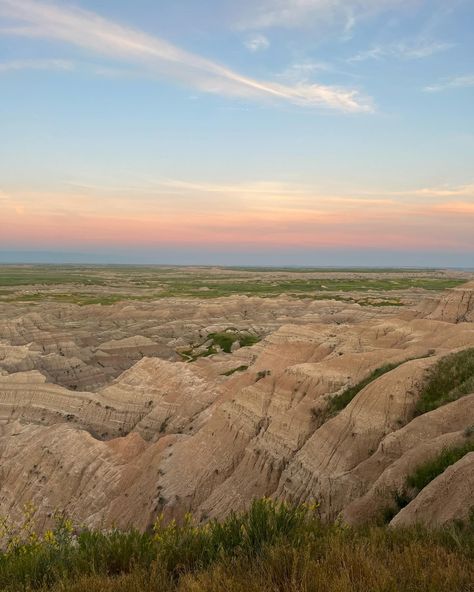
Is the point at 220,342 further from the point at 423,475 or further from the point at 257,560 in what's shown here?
the point at 257,560

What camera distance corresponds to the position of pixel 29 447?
27312 millimetres

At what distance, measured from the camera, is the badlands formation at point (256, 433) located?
13.9 metres

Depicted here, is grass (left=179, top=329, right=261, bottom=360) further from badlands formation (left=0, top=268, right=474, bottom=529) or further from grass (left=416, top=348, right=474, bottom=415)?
grass (left=416, top=348, right=474, bottom=415)

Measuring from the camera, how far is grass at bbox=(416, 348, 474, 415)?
632 inches

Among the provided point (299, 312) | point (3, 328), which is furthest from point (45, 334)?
point (299, 312)

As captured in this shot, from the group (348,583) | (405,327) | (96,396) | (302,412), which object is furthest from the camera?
(96,396)

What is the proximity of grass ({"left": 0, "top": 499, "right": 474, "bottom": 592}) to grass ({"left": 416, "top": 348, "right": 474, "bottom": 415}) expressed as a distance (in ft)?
30.3

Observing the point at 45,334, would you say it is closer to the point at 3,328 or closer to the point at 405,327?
the point at 3,328

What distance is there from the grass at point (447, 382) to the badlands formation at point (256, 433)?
1.18ft

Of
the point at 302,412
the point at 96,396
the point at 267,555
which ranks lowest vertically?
the point at 96,396

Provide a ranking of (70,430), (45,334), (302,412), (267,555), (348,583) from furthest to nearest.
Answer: (45,334), (70,430), (302,412), (267,555), (348,583)

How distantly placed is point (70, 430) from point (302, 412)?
15.2 metres

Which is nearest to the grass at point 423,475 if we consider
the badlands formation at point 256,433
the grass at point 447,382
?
the badlands formation at point 256,433

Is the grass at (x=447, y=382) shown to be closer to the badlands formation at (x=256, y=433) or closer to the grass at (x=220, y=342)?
the badlands formation at (x=256, y=433)
